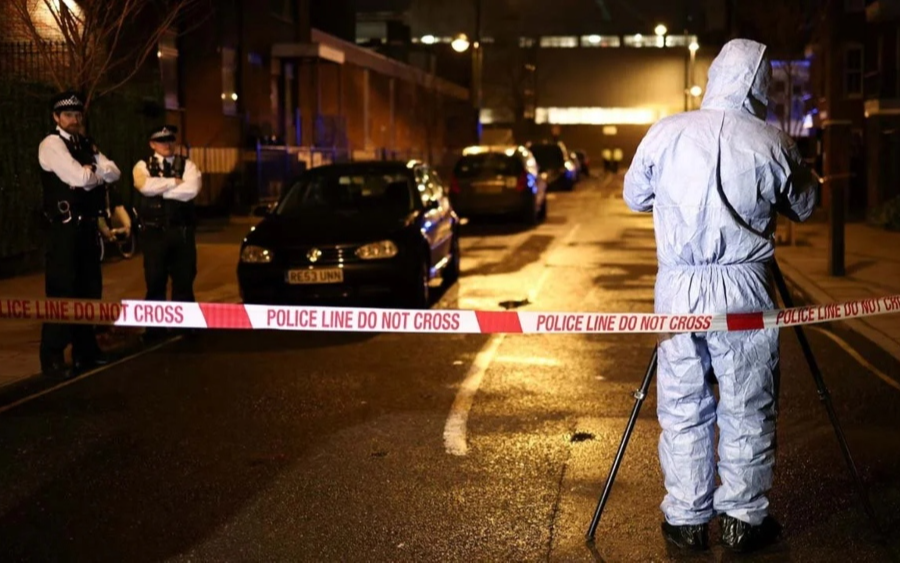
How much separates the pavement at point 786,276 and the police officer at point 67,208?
401 millimetres

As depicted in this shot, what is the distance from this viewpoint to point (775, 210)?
5.18 metres

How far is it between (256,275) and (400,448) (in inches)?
206

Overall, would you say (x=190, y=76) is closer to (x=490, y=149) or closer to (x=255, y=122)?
(x=255, y=122)

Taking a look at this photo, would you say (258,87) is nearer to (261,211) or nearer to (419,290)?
(261,211)

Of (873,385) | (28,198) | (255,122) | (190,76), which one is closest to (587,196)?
(255,122)

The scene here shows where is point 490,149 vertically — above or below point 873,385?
above

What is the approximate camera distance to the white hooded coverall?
4992 mm

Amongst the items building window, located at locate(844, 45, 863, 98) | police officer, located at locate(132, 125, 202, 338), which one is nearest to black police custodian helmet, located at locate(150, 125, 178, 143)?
police officer, located at locate(132, 125, 202, 338)

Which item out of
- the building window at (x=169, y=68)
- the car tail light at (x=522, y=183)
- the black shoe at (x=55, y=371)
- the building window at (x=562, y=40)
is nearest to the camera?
the black shoe at (x=55, y=371)

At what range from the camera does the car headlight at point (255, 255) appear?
1198 centimetres

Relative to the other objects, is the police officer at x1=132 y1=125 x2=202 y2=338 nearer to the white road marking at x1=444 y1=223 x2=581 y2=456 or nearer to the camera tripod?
the white road marking at x1=444 y1=223 x2=581 y2=456

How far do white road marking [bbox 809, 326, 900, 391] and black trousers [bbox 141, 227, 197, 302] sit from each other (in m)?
5.69

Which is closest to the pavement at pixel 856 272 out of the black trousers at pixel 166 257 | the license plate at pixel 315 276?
the license plate at pixel 315 276

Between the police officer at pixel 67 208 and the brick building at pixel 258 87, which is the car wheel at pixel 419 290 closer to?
the police officer at pixel 67 208
